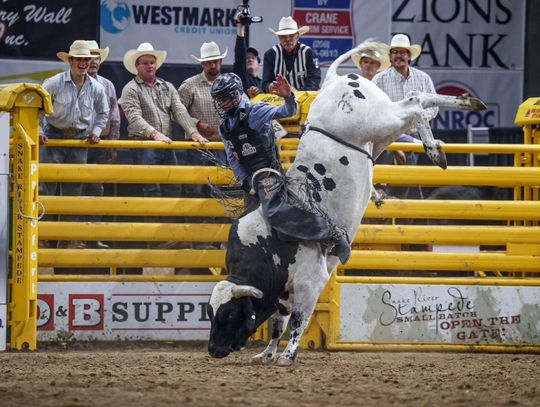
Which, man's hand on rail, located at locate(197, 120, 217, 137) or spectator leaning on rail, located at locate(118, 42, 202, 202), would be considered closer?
spectator leaning on rail, located at locate(118, 42, 202, 202)

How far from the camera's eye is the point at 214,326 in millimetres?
7609

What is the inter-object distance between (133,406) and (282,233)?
87.5 inches

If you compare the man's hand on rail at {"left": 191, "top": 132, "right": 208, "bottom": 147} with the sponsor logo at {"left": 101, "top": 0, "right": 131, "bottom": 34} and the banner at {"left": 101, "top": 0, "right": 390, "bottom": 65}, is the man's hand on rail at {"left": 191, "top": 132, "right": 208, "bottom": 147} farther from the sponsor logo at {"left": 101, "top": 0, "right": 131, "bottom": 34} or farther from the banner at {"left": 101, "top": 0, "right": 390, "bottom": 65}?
the sponsor logo at {"left": 101, "top": 0, "right": 131, "bottom": 34}

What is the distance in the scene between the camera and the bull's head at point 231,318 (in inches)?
299

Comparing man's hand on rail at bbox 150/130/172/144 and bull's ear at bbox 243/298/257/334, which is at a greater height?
man's hand on rail at bbox 150/130/172/144

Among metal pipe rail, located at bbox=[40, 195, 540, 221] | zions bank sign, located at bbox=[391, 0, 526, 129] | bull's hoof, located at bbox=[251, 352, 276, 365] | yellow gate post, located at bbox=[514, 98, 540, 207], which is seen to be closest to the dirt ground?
bull's hoof, located at bbox=[251, 352, 276, 365]

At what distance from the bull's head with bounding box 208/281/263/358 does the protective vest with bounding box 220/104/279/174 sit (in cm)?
98

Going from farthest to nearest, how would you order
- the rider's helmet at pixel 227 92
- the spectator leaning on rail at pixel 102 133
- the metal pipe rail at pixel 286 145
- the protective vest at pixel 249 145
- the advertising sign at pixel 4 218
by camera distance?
the spectator leaning on rail at pixel 102 133 < the metal pipe rail at pixel 286 145 < the advertising sign at pixel 4 218 < the protective vest at pixel 249 145 < the rider's helmet at pixel 227 92

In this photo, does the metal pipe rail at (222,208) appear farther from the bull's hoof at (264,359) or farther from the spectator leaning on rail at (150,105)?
the bull's hoof at (264,359)

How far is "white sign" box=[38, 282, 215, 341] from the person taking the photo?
9.20 metres

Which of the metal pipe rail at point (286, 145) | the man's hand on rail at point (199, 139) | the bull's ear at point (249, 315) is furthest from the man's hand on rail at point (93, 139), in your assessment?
the bull's ear at point (249, 315)

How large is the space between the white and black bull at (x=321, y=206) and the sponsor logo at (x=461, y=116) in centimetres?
536

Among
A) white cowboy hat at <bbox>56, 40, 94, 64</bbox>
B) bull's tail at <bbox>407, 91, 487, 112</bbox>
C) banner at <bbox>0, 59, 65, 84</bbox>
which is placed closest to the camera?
bull's tail at <bbox>407, 91, 487, 112</bbox>

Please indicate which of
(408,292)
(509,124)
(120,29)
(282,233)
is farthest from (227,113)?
(509,124)
